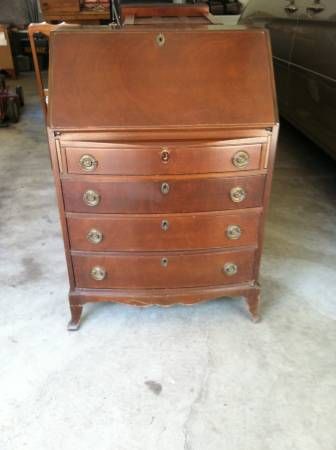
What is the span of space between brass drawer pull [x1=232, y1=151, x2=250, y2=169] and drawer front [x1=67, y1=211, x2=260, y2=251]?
191mm

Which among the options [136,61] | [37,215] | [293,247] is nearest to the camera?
[136,61]

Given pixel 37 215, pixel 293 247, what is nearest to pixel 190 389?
pixel 293 247

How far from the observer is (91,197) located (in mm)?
1370

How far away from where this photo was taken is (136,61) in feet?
4.16

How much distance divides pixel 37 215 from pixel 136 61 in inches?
59.8

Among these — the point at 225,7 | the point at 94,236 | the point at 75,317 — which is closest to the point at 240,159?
the point at 94,236

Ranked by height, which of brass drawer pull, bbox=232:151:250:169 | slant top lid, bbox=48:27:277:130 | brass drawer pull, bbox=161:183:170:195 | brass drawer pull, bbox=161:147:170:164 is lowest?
brass drawer pull, bbox=161:183:170:195

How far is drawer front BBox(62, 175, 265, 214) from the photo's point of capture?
1.35 m

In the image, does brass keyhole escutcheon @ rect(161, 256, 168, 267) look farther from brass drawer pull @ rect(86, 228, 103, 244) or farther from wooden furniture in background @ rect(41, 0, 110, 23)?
wooden furniture in background @ rect(41, 0, 110, 23)

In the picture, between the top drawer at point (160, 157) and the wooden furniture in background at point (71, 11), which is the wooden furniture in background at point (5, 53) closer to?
the wooden furniture in background at point (71, 11)

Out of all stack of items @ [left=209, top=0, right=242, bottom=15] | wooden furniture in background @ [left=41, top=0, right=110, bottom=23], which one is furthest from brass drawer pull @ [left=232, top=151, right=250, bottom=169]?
wooden furniture in background @ [left=41, top=0, right=110, bottom=23]

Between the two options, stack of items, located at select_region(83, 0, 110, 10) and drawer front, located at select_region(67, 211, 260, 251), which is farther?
stack of items, located at select_region(83, 0, 110, 10)

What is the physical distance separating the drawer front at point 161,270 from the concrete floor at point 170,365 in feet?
0.74

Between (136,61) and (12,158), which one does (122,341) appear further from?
(12,158)
